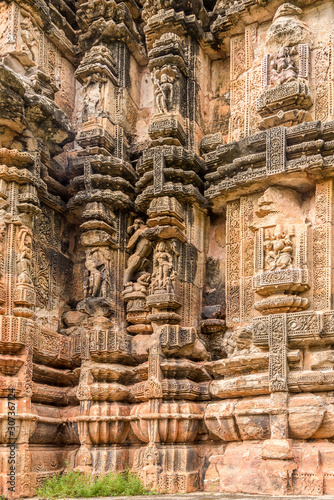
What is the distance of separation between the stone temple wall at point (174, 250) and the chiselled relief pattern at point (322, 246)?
0.03m

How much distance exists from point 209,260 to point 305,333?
9.26 feet

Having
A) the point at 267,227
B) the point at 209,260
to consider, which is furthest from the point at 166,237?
the point at 267,227

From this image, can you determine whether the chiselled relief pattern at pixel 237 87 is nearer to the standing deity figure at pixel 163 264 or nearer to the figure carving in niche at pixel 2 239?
the standing deity figure at pixel 163 264

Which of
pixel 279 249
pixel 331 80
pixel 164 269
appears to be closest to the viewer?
pixel 279 249

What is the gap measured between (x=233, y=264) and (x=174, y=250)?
39.8 inches

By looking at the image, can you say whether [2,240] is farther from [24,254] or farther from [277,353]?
[277,353]

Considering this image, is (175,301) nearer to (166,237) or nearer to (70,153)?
(166,237)

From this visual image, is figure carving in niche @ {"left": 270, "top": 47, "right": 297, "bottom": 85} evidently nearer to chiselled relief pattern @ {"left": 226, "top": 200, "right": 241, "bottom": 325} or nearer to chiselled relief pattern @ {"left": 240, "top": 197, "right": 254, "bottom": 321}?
chiselled relief pattern @ {"left": 240, "top": 197, "right": 254, "bottom": 321}

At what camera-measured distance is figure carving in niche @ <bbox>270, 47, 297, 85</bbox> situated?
970 cm

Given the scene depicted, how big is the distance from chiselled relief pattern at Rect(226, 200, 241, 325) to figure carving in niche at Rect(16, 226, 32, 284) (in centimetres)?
320

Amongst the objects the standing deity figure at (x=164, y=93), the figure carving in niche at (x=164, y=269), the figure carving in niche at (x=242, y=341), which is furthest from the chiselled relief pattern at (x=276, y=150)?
the figure carving in niche at (x=242, y=341)

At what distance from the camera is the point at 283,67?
9.82 m

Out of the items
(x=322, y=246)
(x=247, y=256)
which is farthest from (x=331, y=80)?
(x=247, y=256)

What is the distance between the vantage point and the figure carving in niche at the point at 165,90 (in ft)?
35.6
